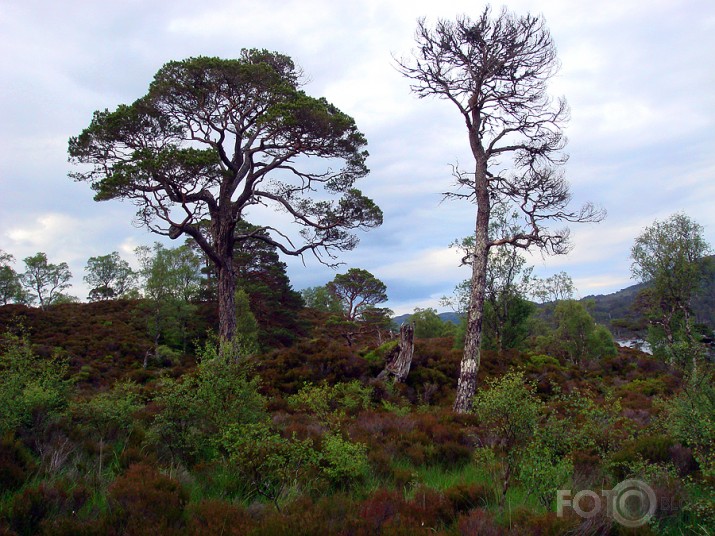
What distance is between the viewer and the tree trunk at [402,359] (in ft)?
50.7

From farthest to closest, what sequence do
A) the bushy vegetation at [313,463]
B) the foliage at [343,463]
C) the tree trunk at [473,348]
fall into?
the tree trunk at [473,348]
the foliage at [343,463]
the bushy vegetation at [313,463]

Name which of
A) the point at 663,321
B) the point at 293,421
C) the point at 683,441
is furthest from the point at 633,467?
the point at 663,321

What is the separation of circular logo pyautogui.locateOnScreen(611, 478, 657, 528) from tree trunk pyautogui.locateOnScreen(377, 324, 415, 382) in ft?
34.3

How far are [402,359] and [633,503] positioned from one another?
1109 cm

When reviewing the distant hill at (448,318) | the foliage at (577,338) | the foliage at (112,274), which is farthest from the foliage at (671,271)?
the foliage at (112,274)

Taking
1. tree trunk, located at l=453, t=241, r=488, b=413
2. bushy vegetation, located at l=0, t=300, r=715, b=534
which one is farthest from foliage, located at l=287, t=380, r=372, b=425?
tree trunk, located at l=453, t=241, r=488, b=413

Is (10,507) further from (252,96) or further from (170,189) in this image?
(252,96)

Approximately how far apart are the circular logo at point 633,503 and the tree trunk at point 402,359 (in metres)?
10.4

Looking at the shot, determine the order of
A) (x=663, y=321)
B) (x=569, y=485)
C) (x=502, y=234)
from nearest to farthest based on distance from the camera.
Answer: (x=569, y=485)
(x=502, y=234)
(x=663, y=321)

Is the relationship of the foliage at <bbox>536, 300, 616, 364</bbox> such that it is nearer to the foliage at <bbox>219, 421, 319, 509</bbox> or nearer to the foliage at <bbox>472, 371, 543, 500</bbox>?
the foliage at <bbox>472, 371, 543, 500</bbox>

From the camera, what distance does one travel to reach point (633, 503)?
467 centimetres

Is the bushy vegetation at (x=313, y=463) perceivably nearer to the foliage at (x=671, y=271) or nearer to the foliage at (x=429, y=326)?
the foliage at (x=671, y=271)

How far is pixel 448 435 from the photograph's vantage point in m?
8.22

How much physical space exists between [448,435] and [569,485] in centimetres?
346
